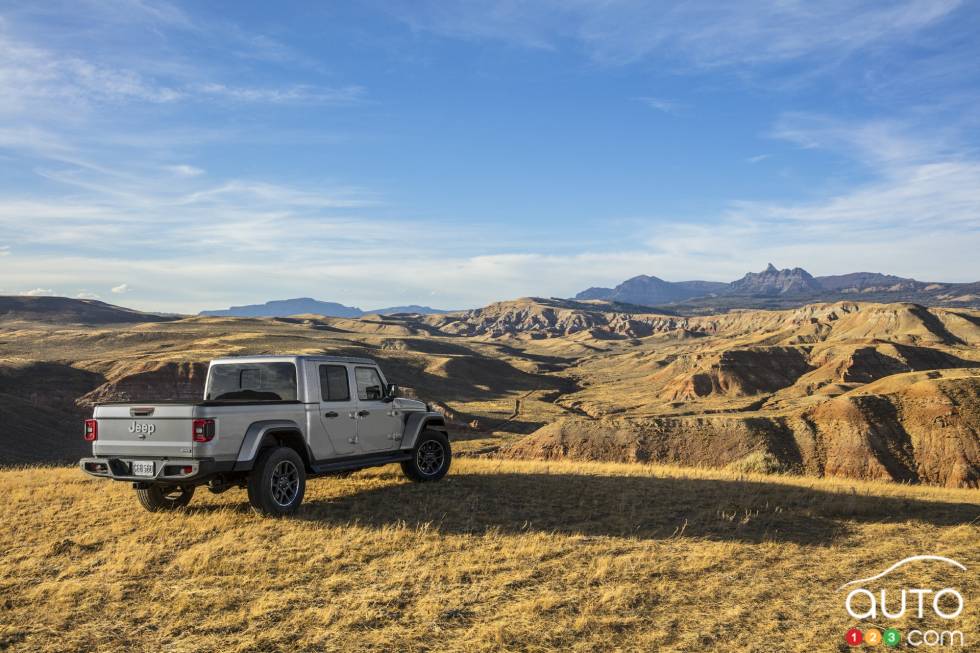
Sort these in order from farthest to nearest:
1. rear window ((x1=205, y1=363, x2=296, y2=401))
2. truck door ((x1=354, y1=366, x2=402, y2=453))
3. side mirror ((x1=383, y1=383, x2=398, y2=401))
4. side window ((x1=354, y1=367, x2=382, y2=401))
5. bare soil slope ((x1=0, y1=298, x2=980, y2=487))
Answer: bare soil slope ((x1=0, y1=298, x2=980, y2=487)) < side mirror ((x1=383, y1=383, x2=398, y2=401)) < side window ((x1=354, y1=367, x2=382, y2=401)) < truck door ((x1=354, y1=366, x2=402, y2=453)) < rear window ((x1=205, y1=363, x2=296, y2=401))

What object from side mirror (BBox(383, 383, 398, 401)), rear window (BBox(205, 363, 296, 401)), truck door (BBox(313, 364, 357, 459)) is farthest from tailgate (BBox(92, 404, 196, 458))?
side mirror (BBox(383, 383, 398, 401))

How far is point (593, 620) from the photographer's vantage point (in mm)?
6293

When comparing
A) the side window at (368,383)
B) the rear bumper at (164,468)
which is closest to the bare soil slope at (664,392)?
the side window at (368,383)

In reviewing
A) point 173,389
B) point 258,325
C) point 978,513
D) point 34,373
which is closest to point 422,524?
point 978,513

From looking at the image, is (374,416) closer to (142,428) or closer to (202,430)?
(202,430)

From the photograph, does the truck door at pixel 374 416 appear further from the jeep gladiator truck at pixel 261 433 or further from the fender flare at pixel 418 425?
the fender flare at pixel 418 425

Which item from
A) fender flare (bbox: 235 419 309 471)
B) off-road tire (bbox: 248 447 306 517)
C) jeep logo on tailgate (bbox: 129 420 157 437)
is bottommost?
off-road tire (bbox: 248 447 306 517)

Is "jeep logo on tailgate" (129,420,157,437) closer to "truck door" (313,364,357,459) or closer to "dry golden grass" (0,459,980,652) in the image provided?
"dry golden grass" (0,459,980,652)

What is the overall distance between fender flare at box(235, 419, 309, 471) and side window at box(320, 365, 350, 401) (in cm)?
99

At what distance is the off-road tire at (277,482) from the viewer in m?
9.41

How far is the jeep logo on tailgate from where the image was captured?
912cm

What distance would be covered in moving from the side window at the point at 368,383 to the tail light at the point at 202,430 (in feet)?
9.16

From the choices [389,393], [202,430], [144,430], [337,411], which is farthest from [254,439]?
[389,393]

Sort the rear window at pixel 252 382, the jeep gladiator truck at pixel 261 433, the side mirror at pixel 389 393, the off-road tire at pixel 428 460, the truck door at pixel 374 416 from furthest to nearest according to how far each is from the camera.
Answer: the off-road tire at pixel 428 460
the side mirror at pixel 389 393
the truck door at pixel 374 416
the rear window at pixel 252 382
the jeep gladiator truck at pixel 261 433
